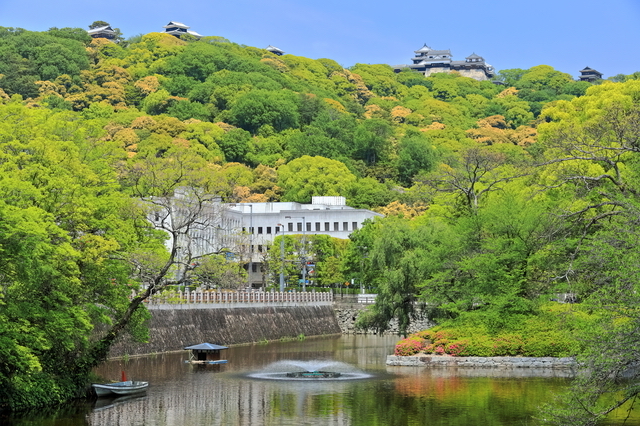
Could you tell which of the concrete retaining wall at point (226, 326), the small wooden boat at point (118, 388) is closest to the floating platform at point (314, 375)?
the small wooden boat at point (118, 388)

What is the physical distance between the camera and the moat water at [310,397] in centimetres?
3064

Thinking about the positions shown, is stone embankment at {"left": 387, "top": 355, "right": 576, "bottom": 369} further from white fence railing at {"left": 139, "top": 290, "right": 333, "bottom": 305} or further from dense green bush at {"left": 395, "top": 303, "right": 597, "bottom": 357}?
white fence railing at {"left": 139, "top": 290, "right": 333, "bottom": 305}

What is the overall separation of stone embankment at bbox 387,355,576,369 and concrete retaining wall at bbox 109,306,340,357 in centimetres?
1499

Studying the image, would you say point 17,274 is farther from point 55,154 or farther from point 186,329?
point 186,329

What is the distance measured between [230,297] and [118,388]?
31660 millimetres

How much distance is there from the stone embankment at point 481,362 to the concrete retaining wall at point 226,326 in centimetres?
1499

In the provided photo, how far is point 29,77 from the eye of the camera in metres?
180

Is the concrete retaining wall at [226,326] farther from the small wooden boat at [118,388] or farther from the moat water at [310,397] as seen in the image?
the small wooden boat at [118,388]

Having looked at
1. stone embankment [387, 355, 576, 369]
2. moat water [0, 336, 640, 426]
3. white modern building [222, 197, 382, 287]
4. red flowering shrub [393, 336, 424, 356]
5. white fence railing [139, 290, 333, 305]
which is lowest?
moat water [0, 336, 640, 426]

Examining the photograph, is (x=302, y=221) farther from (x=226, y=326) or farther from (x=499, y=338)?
(x=499, y=338)

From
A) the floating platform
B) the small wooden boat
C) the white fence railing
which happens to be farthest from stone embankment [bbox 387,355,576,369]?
the small wooden boat

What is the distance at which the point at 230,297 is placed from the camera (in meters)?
67.4

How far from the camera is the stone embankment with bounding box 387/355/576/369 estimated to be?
4597cm

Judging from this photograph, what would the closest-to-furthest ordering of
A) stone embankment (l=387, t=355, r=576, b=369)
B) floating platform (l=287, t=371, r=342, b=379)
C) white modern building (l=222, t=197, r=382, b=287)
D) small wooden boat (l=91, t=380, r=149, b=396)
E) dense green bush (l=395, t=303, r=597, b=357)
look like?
small wooden boat (l=91, t=380, r=149, b=396) → floating platform (l=287, t=371, r=342, b=379) → stone embankment (l=387, t=355, r=576, b=369) → dense green bush (l=395, t=303, r=597, b=357) → white modern building (l=222, t=197, r=382, b=287)
